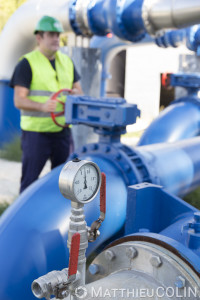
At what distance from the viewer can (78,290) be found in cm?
121

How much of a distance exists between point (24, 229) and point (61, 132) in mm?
1280

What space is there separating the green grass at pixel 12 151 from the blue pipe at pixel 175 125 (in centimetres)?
181

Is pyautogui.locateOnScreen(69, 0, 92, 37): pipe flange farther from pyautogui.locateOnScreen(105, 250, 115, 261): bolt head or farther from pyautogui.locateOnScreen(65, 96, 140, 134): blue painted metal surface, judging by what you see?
pyautogui.locateOnScreen(105, 250, 115, 261): bolt head

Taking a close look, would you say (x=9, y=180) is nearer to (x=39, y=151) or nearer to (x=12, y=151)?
(x=12, y=151)

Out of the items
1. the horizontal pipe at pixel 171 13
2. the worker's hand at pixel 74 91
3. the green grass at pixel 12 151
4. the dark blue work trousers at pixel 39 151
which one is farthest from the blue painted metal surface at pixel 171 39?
the green grass at pixel 12 151

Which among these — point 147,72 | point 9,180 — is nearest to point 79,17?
point 9,180

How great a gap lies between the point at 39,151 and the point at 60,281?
1978mm

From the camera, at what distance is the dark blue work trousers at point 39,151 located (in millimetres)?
3078

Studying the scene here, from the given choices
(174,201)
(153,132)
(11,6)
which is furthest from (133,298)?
(11,6)

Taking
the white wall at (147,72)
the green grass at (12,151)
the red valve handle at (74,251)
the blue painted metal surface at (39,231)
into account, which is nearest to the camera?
the red valve handle at (74,251)

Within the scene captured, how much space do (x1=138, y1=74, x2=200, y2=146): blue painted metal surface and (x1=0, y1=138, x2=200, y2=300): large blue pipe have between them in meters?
1.61

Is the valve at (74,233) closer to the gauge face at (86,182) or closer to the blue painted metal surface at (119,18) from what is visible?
the gauge face at (86,182)

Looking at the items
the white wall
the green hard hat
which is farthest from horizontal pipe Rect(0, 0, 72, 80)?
the white wall

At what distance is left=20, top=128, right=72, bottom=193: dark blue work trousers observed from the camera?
3078mm
